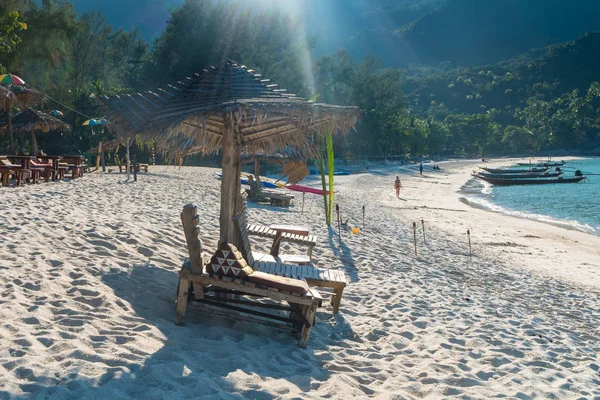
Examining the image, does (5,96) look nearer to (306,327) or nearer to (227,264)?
(227,264)

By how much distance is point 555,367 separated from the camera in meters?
4.20

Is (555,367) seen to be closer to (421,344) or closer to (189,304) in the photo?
(421,344)

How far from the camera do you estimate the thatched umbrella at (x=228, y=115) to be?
4.51m

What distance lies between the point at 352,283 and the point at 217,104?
335cm

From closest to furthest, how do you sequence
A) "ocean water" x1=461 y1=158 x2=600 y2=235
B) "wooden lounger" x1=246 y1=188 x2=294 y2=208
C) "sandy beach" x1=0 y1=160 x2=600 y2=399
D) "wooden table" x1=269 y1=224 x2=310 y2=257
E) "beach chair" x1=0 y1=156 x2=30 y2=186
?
"sandy beach" x1=0 y1=160 x2=600 y2=399 < "wooden table" x1=269 y1=224 x2=310 y2=257 < "beach chair" x1=0 y1=156 x2=30 y2=186 < "wooden lounger" x1=246 y1=188 x2=294 y2=208 < "ocean water" x1=461 y1=158 x2=600 y2=235

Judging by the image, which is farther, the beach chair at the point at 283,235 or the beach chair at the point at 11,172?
the beach chair at the point at 11,172

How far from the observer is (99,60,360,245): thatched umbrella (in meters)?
4.51

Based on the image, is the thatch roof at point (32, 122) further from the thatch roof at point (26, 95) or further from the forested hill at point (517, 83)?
the forested hill at point (517, 83)

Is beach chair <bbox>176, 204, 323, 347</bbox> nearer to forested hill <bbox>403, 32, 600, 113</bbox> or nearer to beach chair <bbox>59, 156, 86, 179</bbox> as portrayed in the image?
beach chair <bbox>59, 156, 86, 179</bbox>

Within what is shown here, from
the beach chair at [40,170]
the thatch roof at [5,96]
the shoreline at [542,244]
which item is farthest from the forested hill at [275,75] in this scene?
the beach chair at [40,170]

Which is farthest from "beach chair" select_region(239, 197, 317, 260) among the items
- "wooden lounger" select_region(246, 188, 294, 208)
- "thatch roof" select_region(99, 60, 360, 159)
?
"wooden lounger" select_region(246, 188, 294, 208)

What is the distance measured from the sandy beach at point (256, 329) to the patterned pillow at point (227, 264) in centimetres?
54

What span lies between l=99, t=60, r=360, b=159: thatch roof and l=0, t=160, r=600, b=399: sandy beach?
1648mm

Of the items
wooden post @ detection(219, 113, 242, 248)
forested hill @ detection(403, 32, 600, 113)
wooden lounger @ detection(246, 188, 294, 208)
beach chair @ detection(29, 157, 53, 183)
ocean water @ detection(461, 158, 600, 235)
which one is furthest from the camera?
forested hill @ detection(403, 32, 600, 113)
